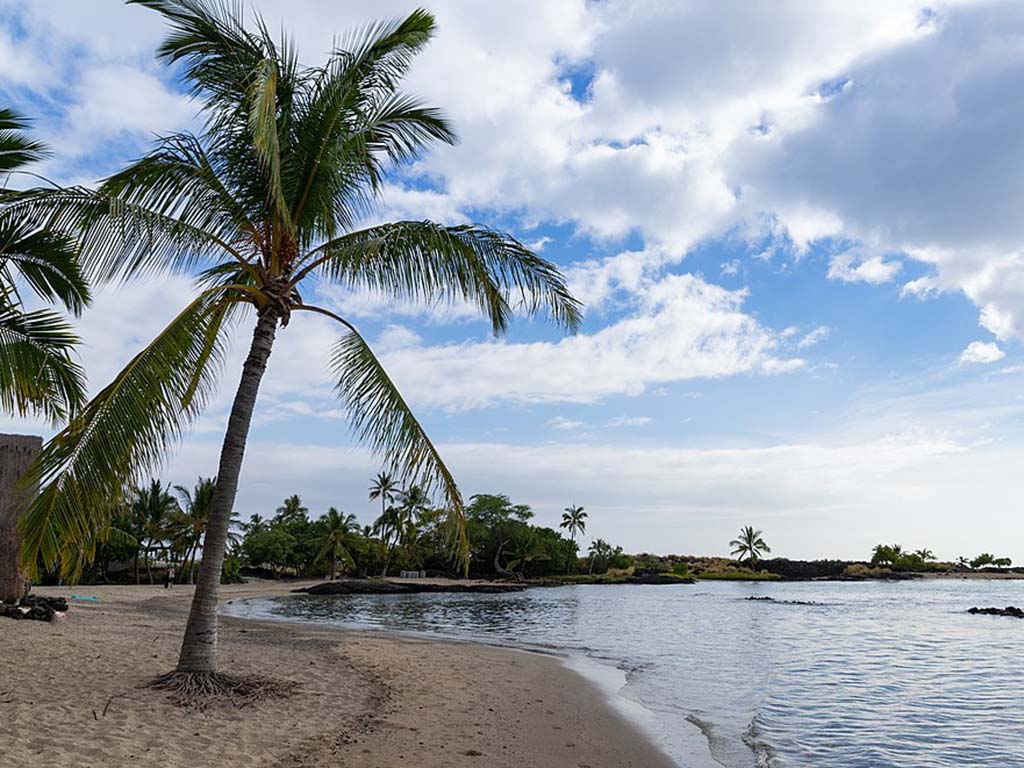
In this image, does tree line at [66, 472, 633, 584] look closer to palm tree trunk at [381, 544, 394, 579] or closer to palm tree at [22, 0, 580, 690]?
palm tree trunk at [381, 544, 394, 579]

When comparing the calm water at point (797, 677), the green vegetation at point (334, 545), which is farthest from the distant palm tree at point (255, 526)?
the calm water at point (797, 677)

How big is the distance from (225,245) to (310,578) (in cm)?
7249

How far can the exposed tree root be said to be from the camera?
8211 millimetres

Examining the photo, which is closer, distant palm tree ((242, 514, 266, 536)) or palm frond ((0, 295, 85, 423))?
palm frond ((0, 295, 85, 423))

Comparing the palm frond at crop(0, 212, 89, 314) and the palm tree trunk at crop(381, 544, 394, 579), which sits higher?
the palm frond at crop(0, 212, 89, 314)

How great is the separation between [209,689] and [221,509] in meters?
2.09

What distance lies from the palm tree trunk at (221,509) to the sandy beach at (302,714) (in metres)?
0.69

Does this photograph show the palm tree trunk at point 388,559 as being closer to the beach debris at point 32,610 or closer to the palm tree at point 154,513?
the palm tree at point 154,513

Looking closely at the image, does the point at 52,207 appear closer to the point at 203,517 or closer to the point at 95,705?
the point at 95,705

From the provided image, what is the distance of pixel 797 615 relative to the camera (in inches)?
1535

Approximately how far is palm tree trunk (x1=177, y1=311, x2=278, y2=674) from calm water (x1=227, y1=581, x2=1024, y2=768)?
5904 mm

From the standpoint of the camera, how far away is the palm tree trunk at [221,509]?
882 centimetres

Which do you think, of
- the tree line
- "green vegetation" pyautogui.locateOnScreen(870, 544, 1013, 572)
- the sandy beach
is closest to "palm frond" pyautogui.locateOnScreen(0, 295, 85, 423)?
the sandy beach

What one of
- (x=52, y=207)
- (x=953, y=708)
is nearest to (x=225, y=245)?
(x=52, y=207)
